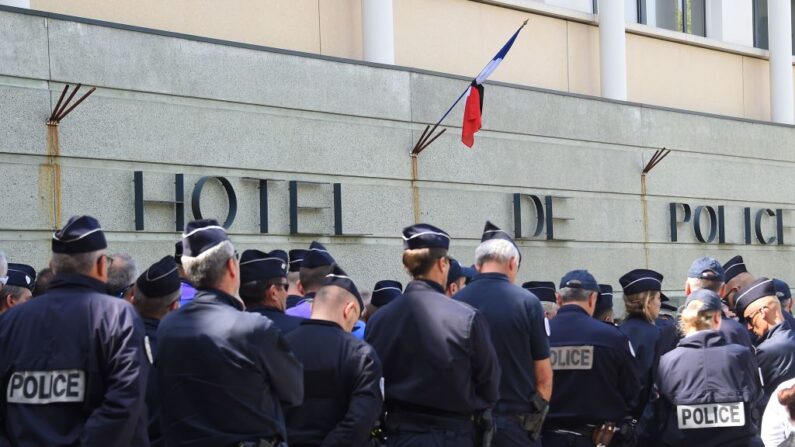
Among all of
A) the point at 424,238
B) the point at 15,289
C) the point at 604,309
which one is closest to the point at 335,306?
the point at 424,238

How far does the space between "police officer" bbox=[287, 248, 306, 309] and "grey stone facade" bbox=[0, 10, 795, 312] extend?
8.32 feet

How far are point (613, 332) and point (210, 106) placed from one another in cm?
574

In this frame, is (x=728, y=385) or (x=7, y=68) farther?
(x=7, y=68)

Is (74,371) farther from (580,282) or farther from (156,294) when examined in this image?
(580,282)

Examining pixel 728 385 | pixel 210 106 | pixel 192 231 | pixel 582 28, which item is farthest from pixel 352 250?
pixel 192 231

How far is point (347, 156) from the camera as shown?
13.4m

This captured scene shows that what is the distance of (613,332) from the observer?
297 inches

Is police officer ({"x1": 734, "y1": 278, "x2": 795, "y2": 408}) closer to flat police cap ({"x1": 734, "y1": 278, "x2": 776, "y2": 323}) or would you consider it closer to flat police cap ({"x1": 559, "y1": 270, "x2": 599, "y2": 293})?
flat police cap ({"x1": 734, "y1": 278, "x2": 776, "y2": 323})

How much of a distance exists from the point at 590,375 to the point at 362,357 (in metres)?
2.03

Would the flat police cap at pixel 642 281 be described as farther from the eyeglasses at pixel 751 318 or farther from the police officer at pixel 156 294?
the police officer at pixel 156 294

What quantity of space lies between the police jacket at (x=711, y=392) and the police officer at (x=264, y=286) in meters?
2.38

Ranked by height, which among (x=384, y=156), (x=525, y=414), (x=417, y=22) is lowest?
(x=525, y=414)

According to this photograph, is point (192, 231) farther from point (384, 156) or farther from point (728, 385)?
Answer: point (384, 156)

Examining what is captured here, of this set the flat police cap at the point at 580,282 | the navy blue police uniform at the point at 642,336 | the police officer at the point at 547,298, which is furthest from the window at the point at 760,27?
the flat police cap at the point at 580,282
